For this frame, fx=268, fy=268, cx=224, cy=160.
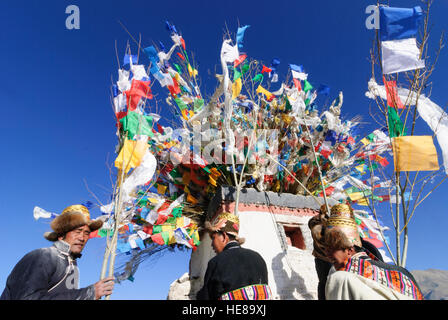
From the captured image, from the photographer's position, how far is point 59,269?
2.06 m

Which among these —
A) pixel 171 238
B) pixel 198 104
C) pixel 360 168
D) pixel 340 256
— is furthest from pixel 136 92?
pixel 360 168

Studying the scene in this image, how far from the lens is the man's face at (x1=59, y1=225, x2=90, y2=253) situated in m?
2.27

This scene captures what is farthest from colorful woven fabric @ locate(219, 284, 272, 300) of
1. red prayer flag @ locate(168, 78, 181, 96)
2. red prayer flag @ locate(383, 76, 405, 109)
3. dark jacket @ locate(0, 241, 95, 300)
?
red prayer flag @ locate(168, 78, 181, 96)

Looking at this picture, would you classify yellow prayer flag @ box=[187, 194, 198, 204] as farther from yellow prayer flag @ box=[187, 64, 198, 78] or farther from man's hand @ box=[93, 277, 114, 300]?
man's hand @ box=[93, 277, 114, 300]

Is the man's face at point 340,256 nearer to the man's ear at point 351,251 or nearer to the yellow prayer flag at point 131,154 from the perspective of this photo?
the man's ear at point 351,251

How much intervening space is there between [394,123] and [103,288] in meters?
3.96

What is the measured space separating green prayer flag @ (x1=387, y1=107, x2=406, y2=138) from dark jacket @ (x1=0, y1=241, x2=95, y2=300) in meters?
3.99

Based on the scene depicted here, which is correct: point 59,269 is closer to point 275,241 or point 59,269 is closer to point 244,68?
point 275,241

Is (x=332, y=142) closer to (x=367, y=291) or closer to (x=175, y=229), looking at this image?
(x=175, y=229)

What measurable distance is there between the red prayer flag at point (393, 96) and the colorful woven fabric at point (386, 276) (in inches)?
103

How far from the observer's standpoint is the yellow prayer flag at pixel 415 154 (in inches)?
134

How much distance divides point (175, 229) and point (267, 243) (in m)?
2.02
